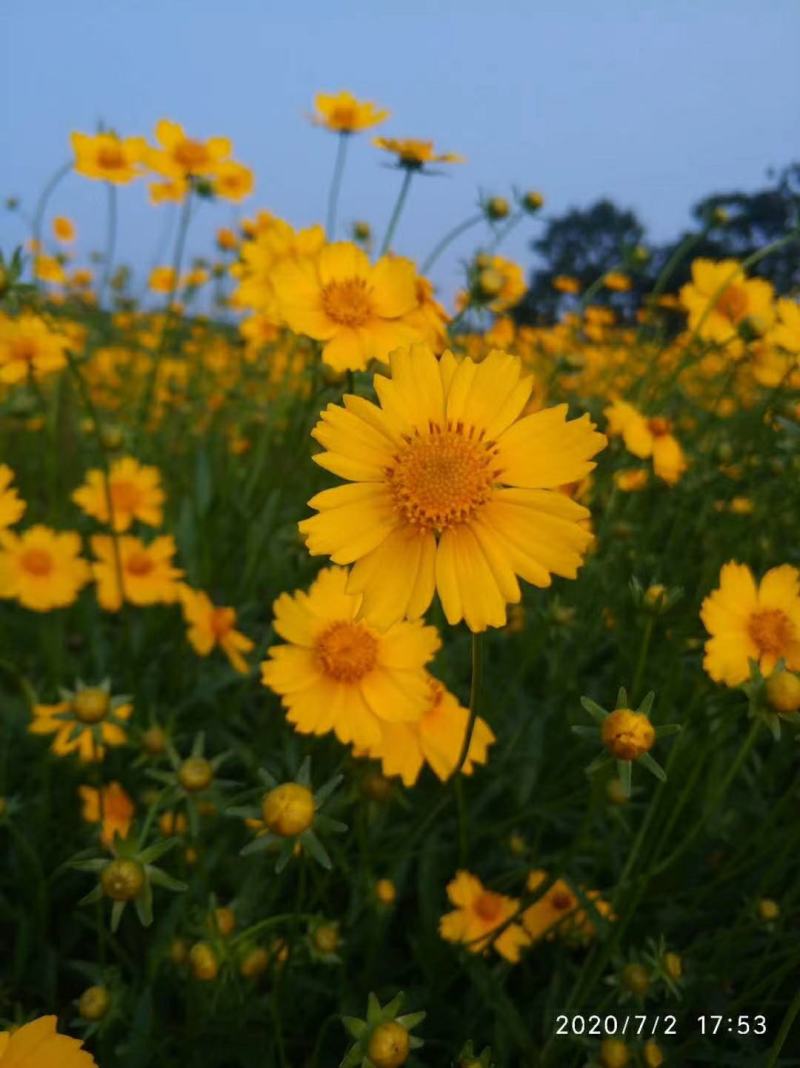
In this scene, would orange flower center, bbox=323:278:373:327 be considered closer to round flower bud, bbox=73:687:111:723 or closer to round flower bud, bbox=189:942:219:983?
round flower bud, bbox=73:687:111:723

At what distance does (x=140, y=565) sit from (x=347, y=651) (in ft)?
2.09

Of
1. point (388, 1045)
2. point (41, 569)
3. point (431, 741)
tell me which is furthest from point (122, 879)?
point (41, 569)

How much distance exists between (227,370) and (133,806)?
8.89 feet

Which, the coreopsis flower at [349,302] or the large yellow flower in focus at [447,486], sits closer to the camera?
the large yellow flower in focus at [447,486]

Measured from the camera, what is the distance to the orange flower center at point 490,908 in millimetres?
940

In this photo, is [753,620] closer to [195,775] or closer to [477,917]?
[477,917]

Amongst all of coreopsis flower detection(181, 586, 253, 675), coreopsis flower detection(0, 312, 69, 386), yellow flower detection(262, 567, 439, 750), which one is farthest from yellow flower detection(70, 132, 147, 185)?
yellow flower detection(262, 567, 439, 750)

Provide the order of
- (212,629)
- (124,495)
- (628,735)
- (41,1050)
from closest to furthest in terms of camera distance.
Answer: (41,1050)
(628,735)
(212,629)
(124,495)

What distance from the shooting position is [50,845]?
1067mm

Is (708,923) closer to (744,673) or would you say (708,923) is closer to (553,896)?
(553,896)

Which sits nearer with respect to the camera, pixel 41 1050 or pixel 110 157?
pixel 41 1050

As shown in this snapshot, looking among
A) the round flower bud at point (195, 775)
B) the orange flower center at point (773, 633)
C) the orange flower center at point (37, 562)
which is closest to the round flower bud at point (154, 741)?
the round flower bud at point (195, 775)

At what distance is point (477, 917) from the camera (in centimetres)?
94

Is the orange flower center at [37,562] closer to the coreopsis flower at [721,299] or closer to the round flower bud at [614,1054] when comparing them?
the round flower bud at [614,1054]
